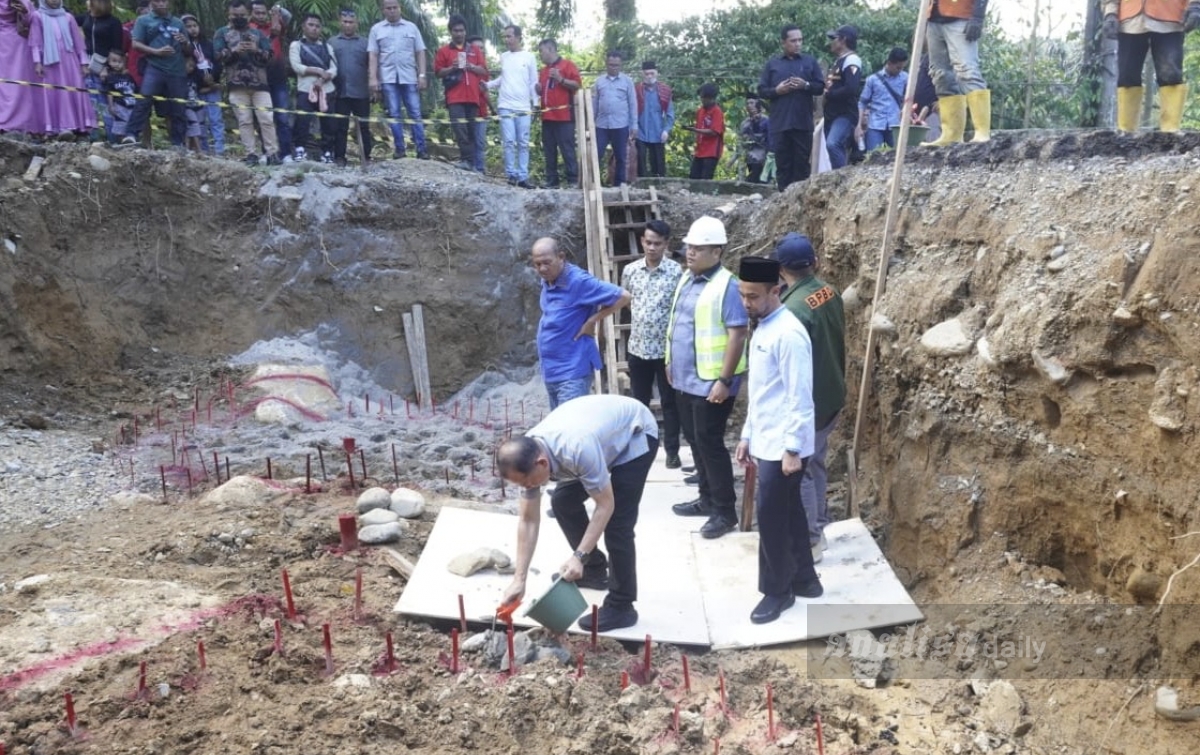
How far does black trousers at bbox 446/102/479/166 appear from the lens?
10906 millimetres

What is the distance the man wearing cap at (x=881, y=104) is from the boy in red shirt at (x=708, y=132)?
2.01 meters

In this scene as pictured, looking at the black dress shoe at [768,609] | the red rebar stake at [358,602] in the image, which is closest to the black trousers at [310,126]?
the red rebar stake at [358,602]

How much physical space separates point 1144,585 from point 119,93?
31.9 feet

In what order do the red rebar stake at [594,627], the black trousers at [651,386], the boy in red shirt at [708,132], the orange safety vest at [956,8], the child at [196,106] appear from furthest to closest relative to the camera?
1. the boy in red shirt at [708,132]
2. the child at [196,106]
3. the orange safety vest at [956,8]
4. the black trousers at [651,386]
5. the red rebar stake at [594,627]

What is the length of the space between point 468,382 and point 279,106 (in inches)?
146

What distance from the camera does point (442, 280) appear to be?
33.9 ft

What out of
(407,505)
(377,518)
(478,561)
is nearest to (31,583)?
(377,518)

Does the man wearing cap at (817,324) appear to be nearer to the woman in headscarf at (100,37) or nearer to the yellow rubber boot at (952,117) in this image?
the yellow rubber boot at (952,117)

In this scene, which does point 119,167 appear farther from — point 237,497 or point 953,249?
point 953,249

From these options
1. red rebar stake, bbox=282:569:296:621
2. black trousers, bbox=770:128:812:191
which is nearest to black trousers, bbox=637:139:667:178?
black trousers, bbox=770:128:812:191

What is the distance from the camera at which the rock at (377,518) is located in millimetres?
5831

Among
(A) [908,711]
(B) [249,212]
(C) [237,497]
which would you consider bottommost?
(A) [908,711]

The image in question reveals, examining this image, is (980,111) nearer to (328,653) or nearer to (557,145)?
(557,145)

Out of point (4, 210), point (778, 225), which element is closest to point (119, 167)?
point (4, 210)
